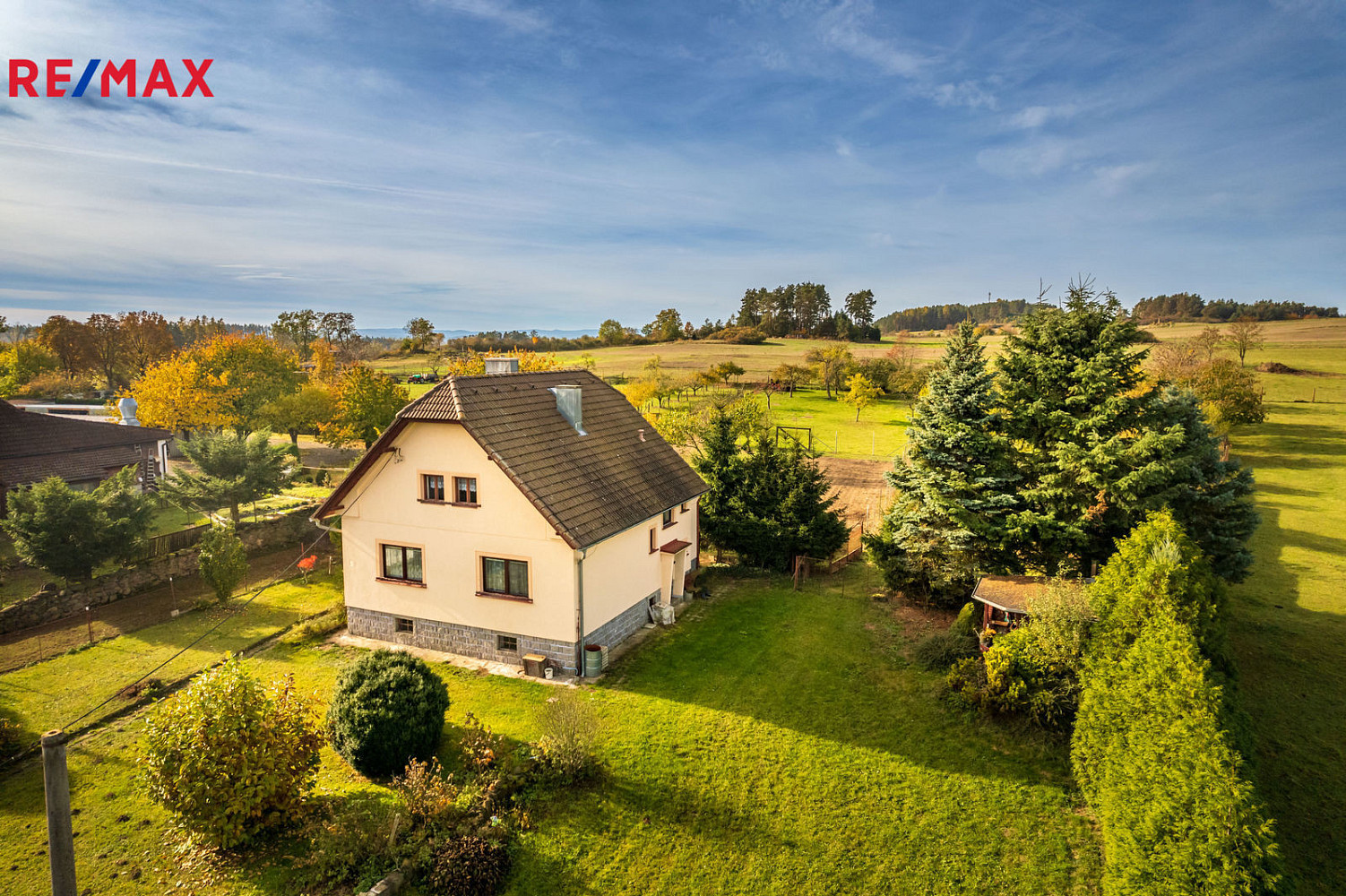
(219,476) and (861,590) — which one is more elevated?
(219,476)

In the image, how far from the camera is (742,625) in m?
20.2

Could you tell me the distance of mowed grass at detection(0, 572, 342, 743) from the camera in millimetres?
15516

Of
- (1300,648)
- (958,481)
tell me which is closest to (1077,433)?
(958,481)

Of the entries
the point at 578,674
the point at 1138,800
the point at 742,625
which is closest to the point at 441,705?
the point at 578,674

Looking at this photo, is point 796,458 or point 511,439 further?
point 796,458

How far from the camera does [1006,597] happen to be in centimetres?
1716

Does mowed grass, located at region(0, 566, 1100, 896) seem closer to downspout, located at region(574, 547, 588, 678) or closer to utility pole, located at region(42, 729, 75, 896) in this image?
downspout, located at region(574, 547, 588, 678)

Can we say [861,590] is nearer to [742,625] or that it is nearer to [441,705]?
[742,625]

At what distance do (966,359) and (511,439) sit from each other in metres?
14.4

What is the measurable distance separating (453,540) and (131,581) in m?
15.2

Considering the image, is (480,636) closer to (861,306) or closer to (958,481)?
(958,481)

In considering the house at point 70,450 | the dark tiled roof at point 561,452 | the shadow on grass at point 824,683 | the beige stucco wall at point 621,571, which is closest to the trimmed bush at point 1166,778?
the shadow on grass at point 824,683

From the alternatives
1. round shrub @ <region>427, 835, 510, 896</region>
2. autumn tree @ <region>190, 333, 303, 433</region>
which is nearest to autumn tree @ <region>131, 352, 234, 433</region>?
autumn tree @ <region>190, 333, 303, 433</region>

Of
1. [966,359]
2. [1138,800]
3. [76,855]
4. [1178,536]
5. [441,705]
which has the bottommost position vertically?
[76,855]
